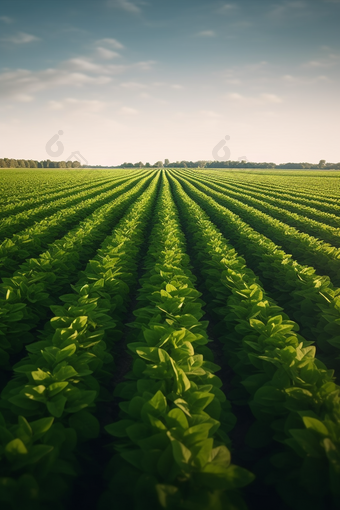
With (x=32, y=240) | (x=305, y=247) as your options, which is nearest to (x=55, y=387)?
(x=32, y=240)

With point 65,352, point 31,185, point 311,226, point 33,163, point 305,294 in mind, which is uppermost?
point 33,163

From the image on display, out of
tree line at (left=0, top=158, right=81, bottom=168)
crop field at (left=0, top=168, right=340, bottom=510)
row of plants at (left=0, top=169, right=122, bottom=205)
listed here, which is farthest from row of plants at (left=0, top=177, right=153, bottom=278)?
tree line at (left=0, top=158, right=81, bottom=168)

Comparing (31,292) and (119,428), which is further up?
(31,292)

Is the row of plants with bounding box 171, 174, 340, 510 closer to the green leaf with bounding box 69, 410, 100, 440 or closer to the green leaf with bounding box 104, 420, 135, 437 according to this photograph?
the green leaf with bounding box 104, 420, 135, 437

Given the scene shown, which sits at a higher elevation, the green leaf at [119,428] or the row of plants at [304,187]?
the row of plants at [304,187]

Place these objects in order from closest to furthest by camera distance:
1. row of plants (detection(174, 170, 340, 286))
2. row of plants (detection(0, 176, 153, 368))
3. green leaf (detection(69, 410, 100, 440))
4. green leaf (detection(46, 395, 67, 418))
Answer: green leaf (detection(46, 395, 67, 418)) < green leaf (detection(69, 410, 100, 440)) < row of plants (detection(0, 176, 153, 368)) < row of plants (detection(174, 170, 340, 286))

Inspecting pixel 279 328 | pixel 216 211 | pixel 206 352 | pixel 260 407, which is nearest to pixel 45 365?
pixel 206 352

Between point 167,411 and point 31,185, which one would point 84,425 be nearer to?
point 167,411

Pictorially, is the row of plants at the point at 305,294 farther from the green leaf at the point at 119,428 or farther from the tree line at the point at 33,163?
the tree line at the point at 33,163

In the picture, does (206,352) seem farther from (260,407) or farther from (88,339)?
(88,339)

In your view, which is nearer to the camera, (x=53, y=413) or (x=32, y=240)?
(x=53, y=413)

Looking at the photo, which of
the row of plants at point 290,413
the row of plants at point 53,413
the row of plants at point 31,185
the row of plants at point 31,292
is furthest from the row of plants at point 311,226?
the row of plants at point 31,185

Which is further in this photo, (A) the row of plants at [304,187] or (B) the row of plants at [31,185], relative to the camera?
(A) the row of plants at [304,187]

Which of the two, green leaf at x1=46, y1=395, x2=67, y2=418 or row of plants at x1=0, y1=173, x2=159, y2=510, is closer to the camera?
row of plants at x1=0, y1=173, x2=159, y2=510
